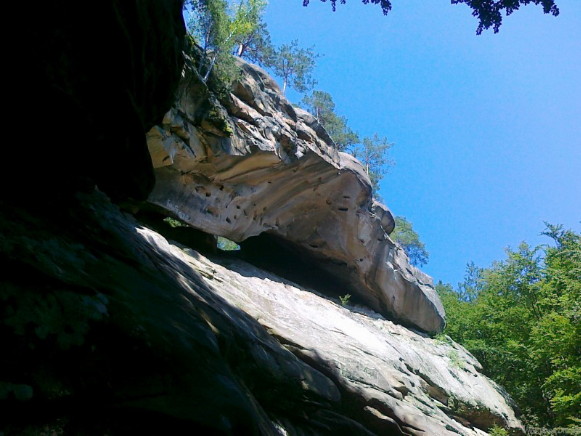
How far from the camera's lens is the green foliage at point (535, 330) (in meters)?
15.1

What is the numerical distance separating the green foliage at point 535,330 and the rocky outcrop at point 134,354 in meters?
8.44

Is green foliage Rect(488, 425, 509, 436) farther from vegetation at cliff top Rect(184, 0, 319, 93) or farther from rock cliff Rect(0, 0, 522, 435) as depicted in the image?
vegetation at cliff top Rect(184, 0, 319, 93)

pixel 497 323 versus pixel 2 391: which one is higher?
pixel 497 323

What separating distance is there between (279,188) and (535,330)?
448 inches

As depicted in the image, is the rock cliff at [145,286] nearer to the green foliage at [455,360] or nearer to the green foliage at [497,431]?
the green foliage at [497,431]

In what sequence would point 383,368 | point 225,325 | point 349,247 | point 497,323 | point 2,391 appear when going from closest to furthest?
1. point 2,391
2. point 225,325
3. point 383,368
4. point 349,247
5. point 497,323

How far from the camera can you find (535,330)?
17.0 meters

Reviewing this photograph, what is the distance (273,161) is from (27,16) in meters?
10.4

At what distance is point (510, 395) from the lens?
727 inches

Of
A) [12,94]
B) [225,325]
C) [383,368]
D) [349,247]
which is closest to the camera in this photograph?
[12,94]

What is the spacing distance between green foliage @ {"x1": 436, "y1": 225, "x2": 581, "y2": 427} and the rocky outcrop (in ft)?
27.7

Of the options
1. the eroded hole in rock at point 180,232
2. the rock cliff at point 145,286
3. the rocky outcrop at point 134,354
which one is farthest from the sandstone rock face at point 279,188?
the rocky outcrop at point 134,354

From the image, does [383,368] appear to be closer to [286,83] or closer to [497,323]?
[497,323]

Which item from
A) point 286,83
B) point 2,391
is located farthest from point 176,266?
point 286,83
